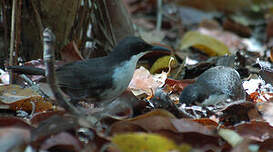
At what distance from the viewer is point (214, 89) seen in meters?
3.63

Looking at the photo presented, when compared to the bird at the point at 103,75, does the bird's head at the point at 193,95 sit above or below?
below

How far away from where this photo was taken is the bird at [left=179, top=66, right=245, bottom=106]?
11.5 ft

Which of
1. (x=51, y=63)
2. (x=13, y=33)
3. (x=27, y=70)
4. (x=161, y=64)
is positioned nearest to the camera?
(x=51, y=63)

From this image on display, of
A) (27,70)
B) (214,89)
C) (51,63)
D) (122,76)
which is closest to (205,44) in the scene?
(214,89)

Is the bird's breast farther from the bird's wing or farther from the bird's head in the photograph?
the bird's head

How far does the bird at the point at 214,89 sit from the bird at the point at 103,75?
1.56 ft

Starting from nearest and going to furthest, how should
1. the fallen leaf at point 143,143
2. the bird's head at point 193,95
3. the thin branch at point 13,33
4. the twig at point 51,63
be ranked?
the fallen leaf at point 143,143, the twig at point 51,63, the bird's head at point 193,95, the thin branch at point 13,33

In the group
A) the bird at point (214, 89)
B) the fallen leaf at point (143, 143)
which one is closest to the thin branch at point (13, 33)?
the bird at point (214, 89)

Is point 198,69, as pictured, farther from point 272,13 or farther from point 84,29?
point 272,13

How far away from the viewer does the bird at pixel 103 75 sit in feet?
11.5

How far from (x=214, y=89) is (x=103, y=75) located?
88 cm

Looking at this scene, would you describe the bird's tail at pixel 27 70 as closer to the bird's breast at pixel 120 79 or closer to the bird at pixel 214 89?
the bird's breast at pixel 120 79

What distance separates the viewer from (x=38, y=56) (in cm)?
456

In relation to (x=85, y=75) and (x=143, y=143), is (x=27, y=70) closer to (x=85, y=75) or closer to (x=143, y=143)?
(x=85, y=75)
